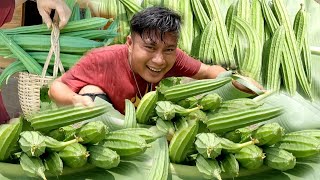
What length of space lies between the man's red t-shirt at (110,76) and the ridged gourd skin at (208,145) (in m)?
0.23

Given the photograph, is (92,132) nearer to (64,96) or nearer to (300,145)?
(64,96)

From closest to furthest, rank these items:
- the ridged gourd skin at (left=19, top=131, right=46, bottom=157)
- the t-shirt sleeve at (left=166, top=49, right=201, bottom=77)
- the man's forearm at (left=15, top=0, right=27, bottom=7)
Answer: the ridged gourd skin at (left=19, top=131, right=46, bottom=157) < the t-shirt sleeve at (left=166, top=49, right=201, bottom=77) < the man's forearm at (left=15, top=0, right=27, bottom=7)

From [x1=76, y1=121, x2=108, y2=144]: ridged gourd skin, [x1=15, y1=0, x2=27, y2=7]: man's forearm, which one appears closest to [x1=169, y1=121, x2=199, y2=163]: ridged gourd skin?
[x1=76, y1=121, x2=108, y2=144]: ridged gourd skin

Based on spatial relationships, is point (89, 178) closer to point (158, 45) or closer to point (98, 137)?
point (98, 137)

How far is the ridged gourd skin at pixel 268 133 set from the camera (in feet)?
2.57

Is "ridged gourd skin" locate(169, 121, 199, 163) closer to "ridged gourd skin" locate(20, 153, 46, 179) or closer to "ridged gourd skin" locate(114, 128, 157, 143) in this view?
"ridged gourd skin" locate(114, 128, 157, 143)

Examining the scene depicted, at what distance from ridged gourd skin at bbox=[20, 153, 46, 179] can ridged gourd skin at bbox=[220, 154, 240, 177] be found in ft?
0.78

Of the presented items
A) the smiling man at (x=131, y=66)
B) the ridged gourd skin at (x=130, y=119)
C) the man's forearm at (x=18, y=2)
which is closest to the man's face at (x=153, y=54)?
the smiling man at (x=131, y=66)

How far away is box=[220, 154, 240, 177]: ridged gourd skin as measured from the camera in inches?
30.1

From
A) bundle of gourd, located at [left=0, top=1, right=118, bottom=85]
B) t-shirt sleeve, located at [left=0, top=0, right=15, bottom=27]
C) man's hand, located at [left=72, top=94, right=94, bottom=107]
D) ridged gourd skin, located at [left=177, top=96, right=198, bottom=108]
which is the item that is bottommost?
man's hand, located at [left=72, top=94, right=94, bottom=107]

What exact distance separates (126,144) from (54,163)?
101mm

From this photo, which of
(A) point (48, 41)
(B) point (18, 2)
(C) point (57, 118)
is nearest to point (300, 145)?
(C) point (57, 118)

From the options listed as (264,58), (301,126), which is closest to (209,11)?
(264,58)

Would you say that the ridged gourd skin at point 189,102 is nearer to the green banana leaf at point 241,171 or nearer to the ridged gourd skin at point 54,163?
the green banana leaf at point 241,171
